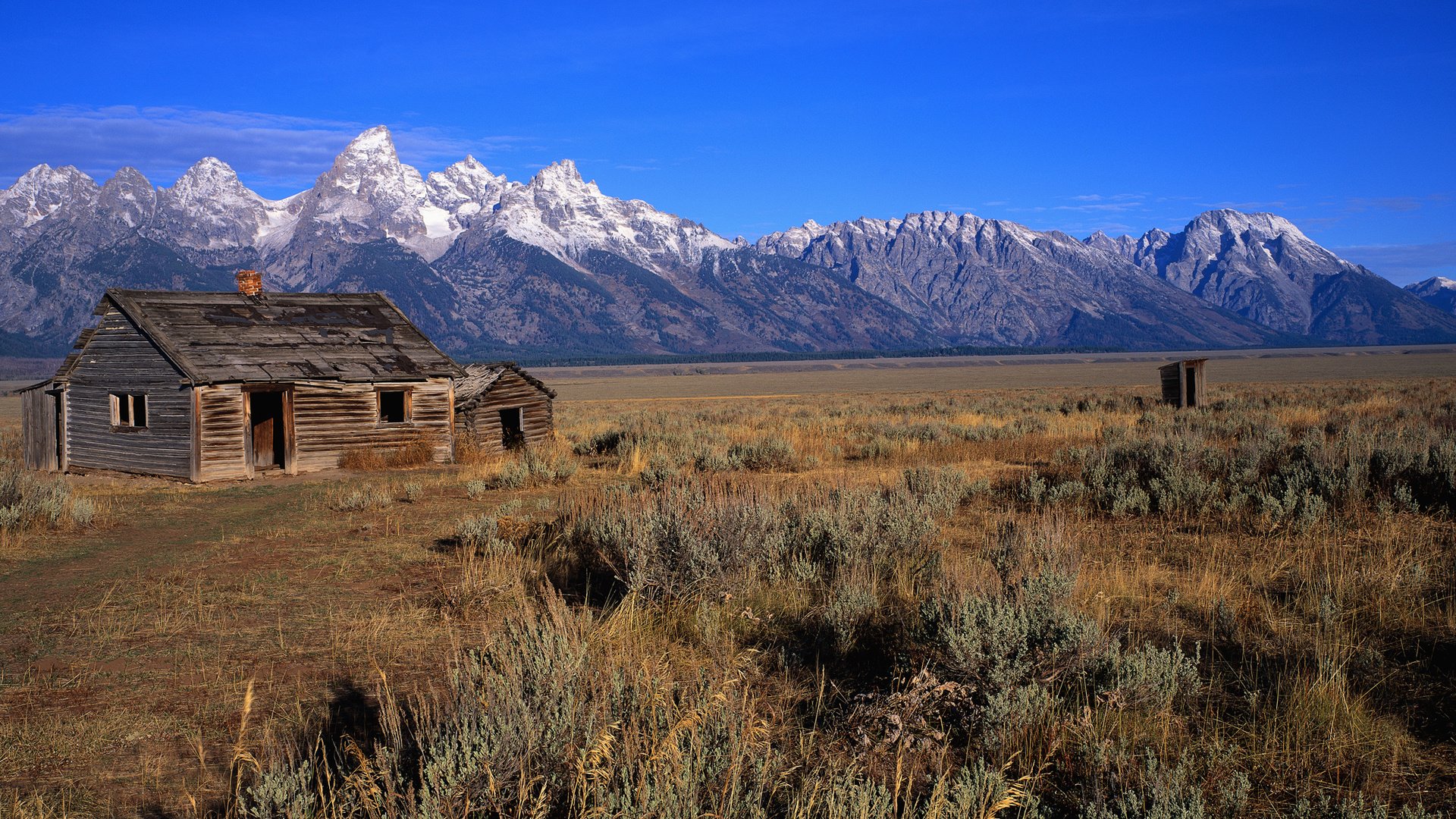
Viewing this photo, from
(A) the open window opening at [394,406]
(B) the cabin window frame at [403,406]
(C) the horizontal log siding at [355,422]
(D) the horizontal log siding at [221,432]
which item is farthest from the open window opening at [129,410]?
(A) the open window opening at [394,406]

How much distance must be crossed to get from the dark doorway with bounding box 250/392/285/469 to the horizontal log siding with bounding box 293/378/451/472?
4.90ft

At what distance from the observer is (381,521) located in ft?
40.2

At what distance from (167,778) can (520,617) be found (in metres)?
1.98

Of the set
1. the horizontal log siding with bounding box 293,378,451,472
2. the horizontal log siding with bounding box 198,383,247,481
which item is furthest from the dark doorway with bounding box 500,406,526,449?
the horizontal log siding with bounding box 198,383,247,481

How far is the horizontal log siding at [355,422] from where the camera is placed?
18875mm

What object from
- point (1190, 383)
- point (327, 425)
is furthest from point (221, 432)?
point (1190, 383)

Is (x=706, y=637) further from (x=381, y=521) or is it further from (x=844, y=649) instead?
(x=381, y=521)

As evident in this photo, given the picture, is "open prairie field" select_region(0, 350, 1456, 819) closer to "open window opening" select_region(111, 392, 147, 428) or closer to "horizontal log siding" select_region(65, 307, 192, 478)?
"horizontal log siding" select_region(65, 307, 192, 478)

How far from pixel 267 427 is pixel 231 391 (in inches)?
97.0

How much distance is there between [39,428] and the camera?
20.2 meters

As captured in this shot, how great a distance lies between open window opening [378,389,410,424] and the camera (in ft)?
66.4

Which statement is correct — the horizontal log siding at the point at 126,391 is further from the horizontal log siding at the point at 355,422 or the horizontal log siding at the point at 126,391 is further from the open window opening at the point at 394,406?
the open window opening at the point at 394,406

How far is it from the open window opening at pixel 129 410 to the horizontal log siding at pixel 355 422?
10.1ft

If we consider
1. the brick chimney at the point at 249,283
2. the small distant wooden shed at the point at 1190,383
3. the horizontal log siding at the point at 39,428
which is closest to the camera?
the horizontal log siding at the point at 39,428
